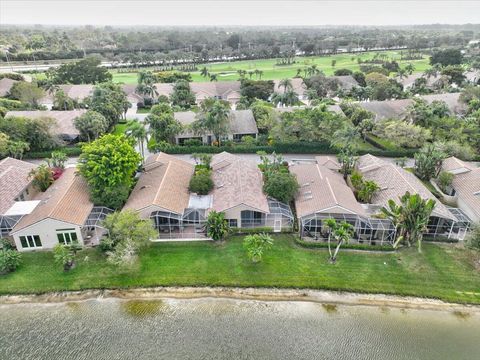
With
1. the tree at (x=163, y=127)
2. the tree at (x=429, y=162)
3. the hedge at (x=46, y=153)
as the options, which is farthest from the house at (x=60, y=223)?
the tree at (x=429, y=162)

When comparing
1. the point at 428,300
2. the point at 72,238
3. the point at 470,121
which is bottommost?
the point at 428,300

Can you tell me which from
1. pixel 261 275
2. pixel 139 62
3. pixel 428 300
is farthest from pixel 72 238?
pixel 139 62

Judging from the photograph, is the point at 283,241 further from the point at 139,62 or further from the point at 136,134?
the point at 139,62

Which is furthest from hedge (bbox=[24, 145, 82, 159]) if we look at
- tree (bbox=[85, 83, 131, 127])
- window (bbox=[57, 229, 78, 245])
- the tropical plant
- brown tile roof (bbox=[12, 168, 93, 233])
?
the tropical plant

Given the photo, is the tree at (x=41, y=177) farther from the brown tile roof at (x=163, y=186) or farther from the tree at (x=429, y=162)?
the tree at (x=429, y=162)

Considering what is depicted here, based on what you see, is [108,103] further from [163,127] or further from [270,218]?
[270,218]

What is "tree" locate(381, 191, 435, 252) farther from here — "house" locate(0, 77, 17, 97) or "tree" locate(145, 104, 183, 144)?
"house" locate(0, 77, 17, 97)

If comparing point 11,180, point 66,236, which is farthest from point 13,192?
point 66,236
